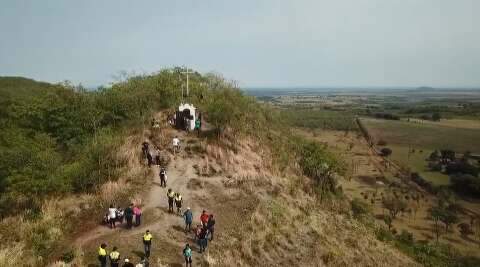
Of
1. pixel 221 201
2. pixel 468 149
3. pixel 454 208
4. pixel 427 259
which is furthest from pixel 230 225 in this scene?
pixel 468 149

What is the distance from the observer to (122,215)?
1986 cm

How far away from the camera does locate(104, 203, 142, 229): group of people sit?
19.2 m

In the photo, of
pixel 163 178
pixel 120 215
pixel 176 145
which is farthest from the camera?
pixel 176 145

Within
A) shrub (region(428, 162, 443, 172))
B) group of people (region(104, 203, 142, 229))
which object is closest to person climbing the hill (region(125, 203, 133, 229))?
group of people (region(104, 203, 142, 229))

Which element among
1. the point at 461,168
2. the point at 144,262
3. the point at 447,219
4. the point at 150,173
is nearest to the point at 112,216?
the point at 144,262

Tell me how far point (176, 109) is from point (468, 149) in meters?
94.7

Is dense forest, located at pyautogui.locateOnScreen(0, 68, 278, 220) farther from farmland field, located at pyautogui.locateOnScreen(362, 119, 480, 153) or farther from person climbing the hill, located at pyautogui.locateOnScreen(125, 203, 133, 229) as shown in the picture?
farmland field, located at pyautogui.locateOnScreen(362, 119, 480, 153)

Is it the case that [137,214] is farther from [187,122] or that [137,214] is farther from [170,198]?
[187,122]

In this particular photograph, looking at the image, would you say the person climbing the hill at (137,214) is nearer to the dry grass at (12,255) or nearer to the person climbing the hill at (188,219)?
the person climbing the hill at (188,219)

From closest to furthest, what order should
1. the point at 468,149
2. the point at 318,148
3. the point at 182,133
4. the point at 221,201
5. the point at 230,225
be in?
the point at 230,225
the point at 221,201
the point at 182,133
the point at 318,148
the point at 468,149

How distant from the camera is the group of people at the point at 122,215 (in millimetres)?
19250

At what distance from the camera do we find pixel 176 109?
103 feet

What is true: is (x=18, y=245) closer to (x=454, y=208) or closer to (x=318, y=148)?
(x=318, y=148)

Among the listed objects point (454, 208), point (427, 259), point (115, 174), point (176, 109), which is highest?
point (176, 109)
